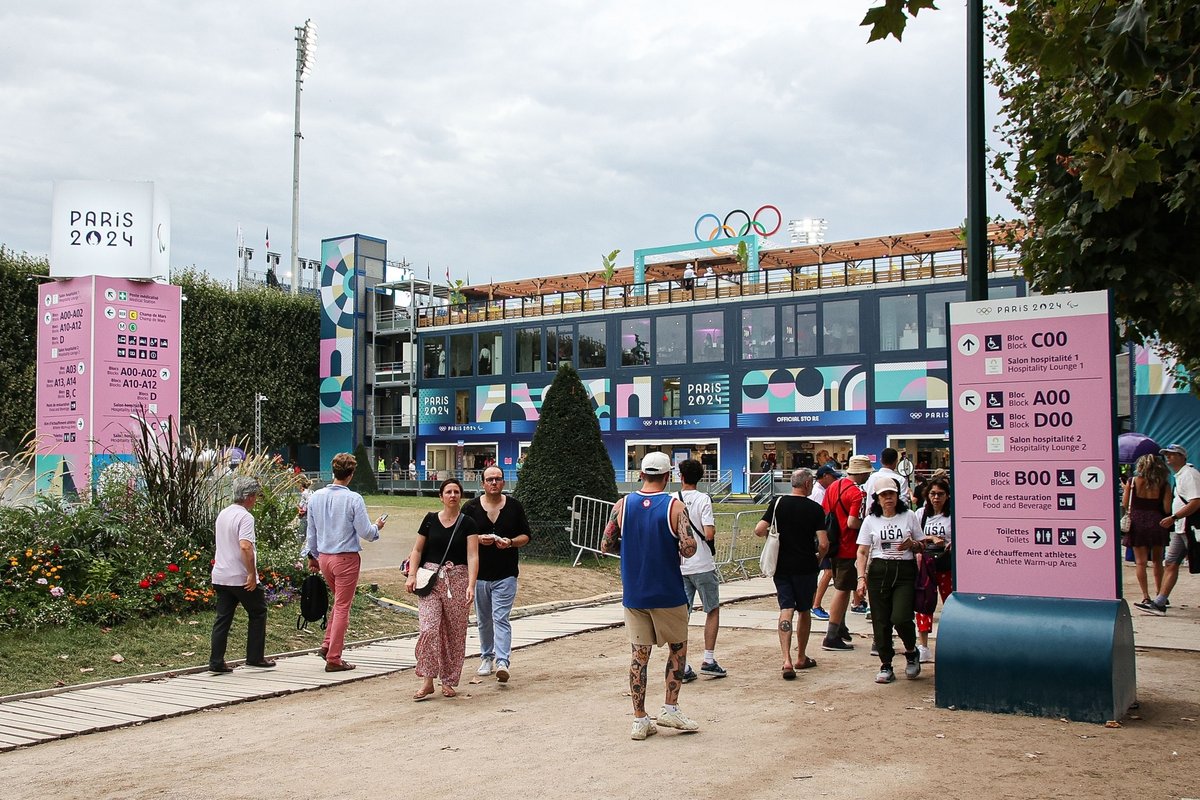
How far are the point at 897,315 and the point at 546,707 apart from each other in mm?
36647

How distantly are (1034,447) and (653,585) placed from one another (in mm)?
2888

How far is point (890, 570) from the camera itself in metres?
8.37

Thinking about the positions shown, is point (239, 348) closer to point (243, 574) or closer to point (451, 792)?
point (243, 574)

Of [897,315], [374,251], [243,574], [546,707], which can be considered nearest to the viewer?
[546,707]

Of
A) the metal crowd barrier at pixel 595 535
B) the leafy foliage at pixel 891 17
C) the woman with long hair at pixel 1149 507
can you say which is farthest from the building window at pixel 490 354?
the leafy foliage at pixel 891 17

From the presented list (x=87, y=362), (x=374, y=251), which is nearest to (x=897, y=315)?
(x=374, y=251)

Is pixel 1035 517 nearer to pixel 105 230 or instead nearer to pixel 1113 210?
pixel 1113 210

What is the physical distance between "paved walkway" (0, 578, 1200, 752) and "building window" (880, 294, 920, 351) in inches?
1190

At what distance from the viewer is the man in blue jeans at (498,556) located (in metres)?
8.91

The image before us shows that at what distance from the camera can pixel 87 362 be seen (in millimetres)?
17594

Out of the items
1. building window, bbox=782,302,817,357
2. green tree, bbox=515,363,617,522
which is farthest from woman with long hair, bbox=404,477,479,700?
building window, bbox=782,302,817,357

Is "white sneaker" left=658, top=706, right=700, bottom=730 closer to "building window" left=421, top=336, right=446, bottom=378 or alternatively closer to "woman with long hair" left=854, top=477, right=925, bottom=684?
"woman with long hair" left=854, top=477, right=925, bottom=684

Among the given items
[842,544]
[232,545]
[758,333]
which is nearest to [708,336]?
[758,333]

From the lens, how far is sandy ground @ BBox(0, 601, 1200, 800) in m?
5.63
